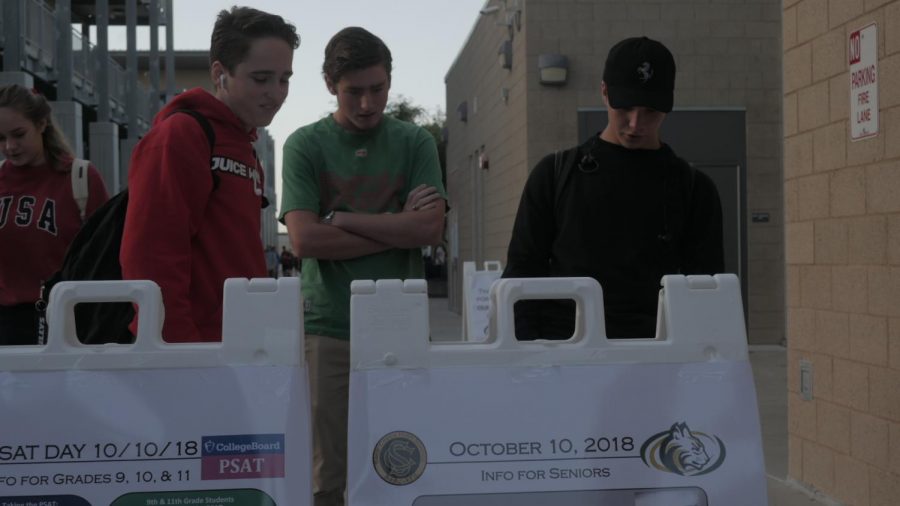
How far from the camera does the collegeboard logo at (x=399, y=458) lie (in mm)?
2051

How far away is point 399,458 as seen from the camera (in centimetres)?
205

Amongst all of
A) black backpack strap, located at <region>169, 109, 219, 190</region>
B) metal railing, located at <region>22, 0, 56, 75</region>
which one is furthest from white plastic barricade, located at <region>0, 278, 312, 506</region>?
metal railing, located at <region>22, 0, 56, 75</region>

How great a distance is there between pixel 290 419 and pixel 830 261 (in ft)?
12.8

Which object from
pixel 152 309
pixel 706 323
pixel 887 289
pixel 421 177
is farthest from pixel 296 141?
pixel 887 289

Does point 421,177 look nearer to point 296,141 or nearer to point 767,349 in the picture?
point 296,141

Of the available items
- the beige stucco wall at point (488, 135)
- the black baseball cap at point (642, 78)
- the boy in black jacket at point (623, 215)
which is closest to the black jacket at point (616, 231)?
the boy in black jacket at point (623, 215)

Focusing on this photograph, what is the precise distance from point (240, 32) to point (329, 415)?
1143 mm

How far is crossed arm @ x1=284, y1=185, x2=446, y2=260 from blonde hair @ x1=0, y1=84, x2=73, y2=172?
140cm

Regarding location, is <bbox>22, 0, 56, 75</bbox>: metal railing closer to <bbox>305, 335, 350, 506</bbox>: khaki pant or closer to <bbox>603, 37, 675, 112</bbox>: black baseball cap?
<bbox>305, 335, 350, 506</bbox>: khaki pant

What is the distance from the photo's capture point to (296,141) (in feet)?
11.2

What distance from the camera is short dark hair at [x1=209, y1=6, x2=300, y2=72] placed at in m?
2.96

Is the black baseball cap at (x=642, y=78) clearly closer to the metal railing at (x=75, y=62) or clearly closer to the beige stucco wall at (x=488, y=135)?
the beige stucco wall at (x=488, y=135)

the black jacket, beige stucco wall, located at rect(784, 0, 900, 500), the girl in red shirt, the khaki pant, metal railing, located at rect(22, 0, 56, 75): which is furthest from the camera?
metal railing, located at rect(22, 0, 56, 75)

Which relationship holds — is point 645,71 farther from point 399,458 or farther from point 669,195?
point 399,458
